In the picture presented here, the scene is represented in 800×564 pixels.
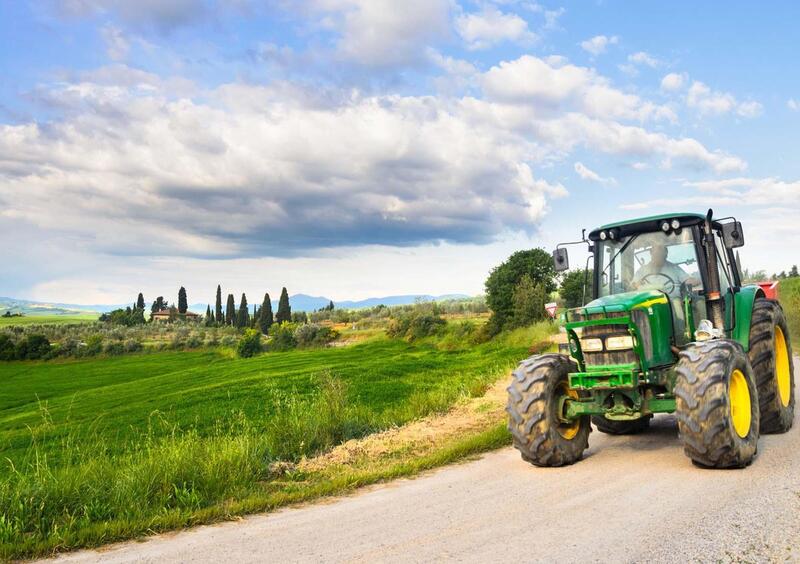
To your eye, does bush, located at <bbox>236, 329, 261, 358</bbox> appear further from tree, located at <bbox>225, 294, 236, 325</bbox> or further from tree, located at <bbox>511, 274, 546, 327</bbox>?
tree, located at <bbox>225, 294, 236, 325</bbox>

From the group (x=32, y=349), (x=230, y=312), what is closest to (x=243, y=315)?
(x=230, y=312)

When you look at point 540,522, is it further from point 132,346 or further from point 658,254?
point 132,346

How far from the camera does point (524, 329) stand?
42.6 meters

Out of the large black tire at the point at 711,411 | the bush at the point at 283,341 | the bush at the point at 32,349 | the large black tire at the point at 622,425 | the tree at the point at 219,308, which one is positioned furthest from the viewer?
the tree at the point at 219,308

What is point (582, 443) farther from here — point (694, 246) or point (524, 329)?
point (524, 329)

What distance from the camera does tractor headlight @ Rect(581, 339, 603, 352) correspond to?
24.4ft

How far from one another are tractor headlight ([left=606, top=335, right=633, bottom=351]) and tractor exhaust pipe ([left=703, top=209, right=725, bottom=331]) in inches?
63.8

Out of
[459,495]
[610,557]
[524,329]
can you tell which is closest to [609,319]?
[459,495]

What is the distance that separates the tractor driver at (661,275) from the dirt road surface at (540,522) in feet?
7.07

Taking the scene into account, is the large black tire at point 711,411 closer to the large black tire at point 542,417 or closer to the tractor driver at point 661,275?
the large black tire at point 542,417

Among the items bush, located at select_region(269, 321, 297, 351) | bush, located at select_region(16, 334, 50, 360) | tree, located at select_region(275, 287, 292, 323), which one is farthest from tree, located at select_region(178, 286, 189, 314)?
bush, located at select_region(269, 321, 297, 351)

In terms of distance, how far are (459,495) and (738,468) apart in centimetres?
285

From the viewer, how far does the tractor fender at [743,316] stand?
333 inches

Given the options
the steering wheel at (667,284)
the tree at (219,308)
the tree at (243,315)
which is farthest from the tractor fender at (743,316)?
the tree at (219,308)
